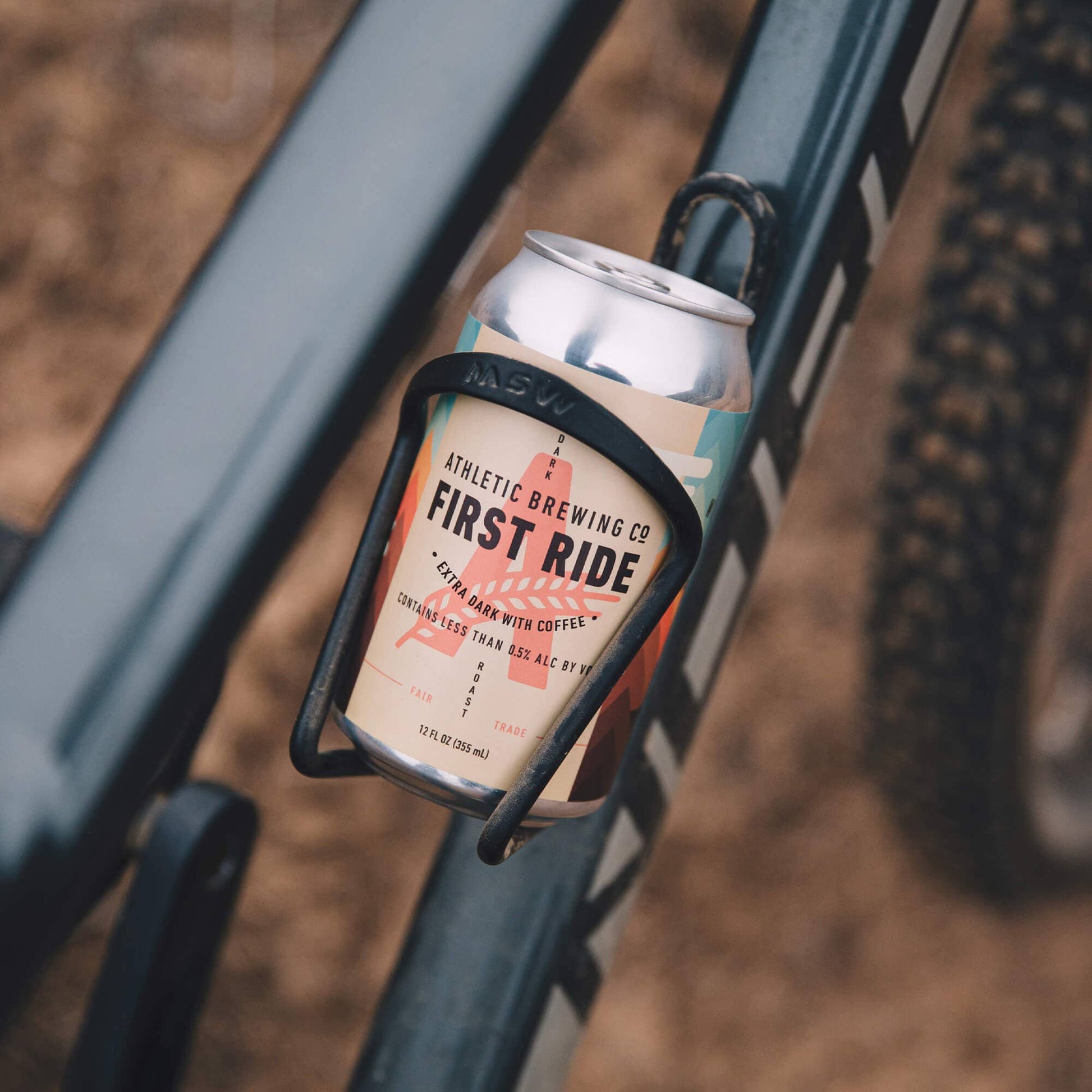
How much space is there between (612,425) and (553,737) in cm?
10

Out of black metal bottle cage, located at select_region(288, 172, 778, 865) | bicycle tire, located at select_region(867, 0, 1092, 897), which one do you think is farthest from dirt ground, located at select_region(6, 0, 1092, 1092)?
black metal bottle cage, located at select_region(288, 172, 778, 865)

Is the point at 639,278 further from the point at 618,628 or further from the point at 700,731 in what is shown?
the point at 700,731

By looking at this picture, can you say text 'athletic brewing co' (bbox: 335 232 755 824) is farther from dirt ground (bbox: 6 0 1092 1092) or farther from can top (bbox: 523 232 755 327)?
dirt ground (bbox: 6 0 1092 1092)

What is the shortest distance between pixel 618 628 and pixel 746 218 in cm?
16

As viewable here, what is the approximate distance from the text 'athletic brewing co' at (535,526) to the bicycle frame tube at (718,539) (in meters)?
0.08

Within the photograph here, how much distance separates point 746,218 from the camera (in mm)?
365

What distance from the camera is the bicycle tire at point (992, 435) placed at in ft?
2.55

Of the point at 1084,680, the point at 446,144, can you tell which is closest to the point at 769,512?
the point at 446,144

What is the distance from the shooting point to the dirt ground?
1104mm

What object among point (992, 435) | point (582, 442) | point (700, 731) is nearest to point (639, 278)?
point (582, 442)

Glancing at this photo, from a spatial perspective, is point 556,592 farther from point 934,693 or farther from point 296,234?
point 934,693

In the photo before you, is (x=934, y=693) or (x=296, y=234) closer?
(x=296, y=234)

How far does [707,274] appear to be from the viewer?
0.39 m

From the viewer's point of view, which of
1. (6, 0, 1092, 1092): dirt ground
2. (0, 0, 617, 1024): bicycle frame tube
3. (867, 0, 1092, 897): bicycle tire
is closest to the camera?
(0, 0, 617, 1024): bicycle frame tube
